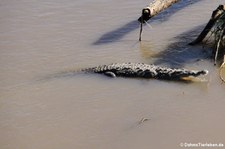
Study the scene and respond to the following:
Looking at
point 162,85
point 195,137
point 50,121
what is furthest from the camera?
point 162,85

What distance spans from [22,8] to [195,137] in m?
5.47

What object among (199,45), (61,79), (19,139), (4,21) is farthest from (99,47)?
(19,139)

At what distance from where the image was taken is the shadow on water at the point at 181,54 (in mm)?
6758

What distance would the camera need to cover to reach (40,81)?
6.31 meters

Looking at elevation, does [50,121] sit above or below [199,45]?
below

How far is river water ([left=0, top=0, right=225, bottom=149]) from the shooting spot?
5.02 m

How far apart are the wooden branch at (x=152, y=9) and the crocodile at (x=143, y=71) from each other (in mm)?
1121

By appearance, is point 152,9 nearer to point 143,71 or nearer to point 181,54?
point 181,54

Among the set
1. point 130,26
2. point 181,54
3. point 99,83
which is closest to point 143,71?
point 99,83

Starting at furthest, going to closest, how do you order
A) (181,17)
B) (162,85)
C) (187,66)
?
(181,17) → (187,66) → (162,85)

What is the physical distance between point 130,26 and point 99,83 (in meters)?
2.22

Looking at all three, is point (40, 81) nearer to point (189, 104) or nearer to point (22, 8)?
point (189, 104)

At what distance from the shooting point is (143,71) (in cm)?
626

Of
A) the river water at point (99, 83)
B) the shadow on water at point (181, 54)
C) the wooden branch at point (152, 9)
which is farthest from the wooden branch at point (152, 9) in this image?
the shadow on water at point (181, 54)
